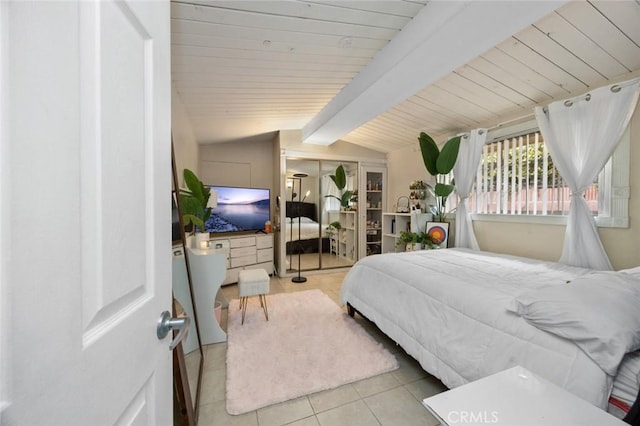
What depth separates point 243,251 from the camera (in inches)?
158

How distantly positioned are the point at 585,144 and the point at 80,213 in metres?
3.25

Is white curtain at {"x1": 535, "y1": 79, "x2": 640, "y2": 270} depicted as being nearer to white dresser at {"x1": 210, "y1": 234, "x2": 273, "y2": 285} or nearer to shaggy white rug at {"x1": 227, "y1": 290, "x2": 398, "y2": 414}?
shaggy white rug at {"x1": 227, "y1": 290, "x2": 398, "y2": 414}

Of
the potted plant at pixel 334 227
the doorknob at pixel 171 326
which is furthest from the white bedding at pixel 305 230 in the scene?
the doorknob at pixel 171 326

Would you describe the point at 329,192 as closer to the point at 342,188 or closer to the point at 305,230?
the point at 342,188

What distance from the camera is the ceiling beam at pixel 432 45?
1.37 metres

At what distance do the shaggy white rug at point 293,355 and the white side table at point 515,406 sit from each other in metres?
1.21

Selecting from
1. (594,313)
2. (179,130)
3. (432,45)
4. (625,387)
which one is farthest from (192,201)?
(625,387)

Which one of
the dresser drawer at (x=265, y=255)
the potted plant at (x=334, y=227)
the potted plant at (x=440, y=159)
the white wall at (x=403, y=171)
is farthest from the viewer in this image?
the potted plant at (x=334, y=227)

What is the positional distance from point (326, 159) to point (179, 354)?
12.5ft

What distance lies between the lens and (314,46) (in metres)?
1.94

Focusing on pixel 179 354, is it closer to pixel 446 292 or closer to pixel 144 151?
pixel 144 151

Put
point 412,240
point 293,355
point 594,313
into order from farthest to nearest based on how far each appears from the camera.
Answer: point 412,240 < point 293,355 < point 594,313

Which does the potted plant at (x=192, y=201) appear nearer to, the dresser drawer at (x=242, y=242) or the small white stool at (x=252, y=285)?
the small white stool at (x=252, y=285)

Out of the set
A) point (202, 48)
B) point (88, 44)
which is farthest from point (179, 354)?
point (202, 48)
